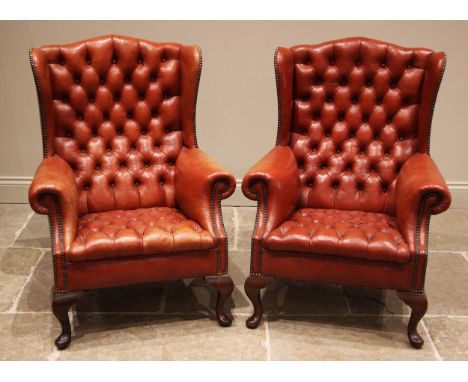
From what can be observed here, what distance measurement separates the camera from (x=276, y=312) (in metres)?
2.85

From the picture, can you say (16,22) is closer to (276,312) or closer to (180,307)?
(180,307)

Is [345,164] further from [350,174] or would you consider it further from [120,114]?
[120,114]

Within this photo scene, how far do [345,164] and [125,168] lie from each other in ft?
3.81

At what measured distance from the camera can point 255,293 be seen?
2.68 meters

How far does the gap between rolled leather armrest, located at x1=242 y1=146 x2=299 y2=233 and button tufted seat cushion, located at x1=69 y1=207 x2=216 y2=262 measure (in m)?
0.28

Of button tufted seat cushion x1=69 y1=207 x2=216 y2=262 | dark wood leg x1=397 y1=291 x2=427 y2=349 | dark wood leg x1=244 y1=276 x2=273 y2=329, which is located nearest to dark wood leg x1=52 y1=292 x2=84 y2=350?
button tufted seat cushion x1=69 y1=207 x2=216 y2=262

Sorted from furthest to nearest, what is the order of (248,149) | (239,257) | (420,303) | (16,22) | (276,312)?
1. (248,149)
2. (16,22)
3. (239,257)
4. (276,312)
5. (420,303)

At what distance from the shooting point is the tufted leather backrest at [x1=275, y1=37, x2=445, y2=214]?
2.88m

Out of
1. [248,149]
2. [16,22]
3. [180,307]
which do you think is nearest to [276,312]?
[180,307]

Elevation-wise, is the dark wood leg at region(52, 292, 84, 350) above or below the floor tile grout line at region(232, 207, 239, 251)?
above

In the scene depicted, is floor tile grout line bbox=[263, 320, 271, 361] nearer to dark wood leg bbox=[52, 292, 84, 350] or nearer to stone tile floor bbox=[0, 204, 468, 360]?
stone tile floor bbox=[0, 204, 468, 360]

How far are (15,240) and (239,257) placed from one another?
1415 millimetres

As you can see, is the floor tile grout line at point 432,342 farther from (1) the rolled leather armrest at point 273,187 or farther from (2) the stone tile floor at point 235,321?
(1) the rolled leather armrest at point 273,187

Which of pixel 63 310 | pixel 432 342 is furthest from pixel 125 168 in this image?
pixel 432 342
